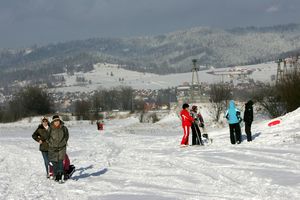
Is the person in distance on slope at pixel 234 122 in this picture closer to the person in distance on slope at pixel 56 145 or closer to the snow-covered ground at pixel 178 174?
the snow-covered ground at pixel 178 174

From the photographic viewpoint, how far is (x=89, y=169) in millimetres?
16750

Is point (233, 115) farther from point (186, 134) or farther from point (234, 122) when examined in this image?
point (186, 134)

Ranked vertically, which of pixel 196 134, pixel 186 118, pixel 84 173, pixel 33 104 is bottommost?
pixel 84 173

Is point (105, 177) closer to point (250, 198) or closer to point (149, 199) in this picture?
point (149, 199)

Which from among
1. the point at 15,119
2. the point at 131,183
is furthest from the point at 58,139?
the point at 15,119

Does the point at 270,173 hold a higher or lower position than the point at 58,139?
lower

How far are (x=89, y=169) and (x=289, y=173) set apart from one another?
662 cm

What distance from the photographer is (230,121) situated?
21.1 m

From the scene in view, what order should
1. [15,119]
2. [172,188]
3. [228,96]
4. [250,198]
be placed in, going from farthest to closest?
1. [15,119]
2. [228,96]
3. [172,188]
4. [250,198]

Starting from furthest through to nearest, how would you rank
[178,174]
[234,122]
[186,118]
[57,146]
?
[186,118]
[234,122]
[178,174]
[57,146]

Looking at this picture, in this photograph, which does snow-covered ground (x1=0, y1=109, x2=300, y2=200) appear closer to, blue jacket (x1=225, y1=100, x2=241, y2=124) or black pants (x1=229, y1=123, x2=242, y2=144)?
black pants (x1=229, y1=123, x2=242, y2=144)

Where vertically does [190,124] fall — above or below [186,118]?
below

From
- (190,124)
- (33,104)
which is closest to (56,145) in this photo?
(190,124)

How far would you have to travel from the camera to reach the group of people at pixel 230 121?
20984 millimetres
